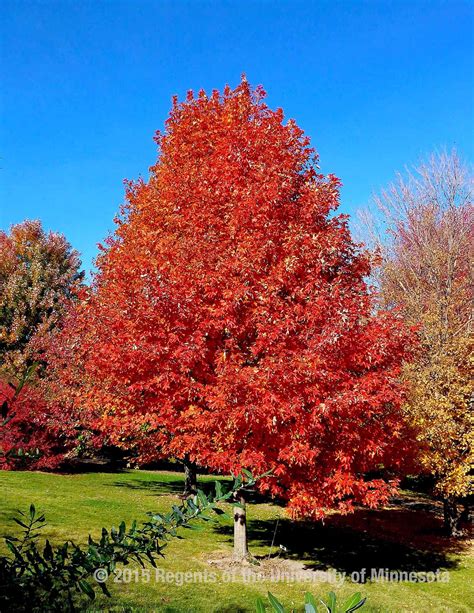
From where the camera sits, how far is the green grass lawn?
8.93m

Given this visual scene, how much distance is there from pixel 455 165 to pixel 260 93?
48.7 feet

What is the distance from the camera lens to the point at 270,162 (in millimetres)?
10523

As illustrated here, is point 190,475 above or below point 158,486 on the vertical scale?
above

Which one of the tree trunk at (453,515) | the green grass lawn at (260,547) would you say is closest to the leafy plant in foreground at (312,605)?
the green grass lawn at (260,547)

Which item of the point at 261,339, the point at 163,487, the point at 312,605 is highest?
the point at 261,339

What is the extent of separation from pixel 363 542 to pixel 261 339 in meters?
10.9

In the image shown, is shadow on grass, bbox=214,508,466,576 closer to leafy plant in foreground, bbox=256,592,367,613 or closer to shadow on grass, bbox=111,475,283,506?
shadow on grass, bbox=111,475,283,506

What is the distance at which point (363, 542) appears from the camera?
15492mm

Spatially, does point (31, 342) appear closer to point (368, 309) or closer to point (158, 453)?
point (158, 453)

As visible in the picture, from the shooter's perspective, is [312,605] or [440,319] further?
[440,319]

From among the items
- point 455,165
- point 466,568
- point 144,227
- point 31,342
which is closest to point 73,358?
point 31,342

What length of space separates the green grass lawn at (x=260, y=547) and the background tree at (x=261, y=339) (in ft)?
5.88

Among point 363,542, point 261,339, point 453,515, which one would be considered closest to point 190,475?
point 363,542

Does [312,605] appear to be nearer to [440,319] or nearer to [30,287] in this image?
[440,319]
